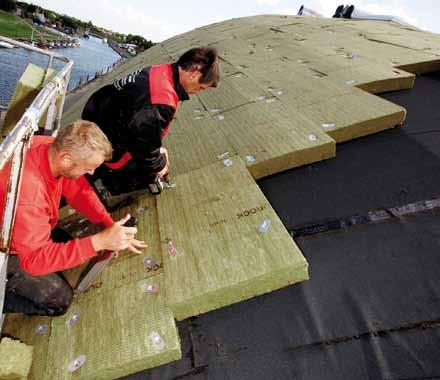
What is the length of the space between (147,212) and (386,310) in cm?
214

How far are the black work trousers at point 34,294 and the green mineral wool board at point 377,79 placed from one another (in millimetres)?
4624

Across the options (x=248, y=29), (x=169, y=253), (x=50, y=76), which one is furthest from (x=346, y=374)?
(x=248, y=29)

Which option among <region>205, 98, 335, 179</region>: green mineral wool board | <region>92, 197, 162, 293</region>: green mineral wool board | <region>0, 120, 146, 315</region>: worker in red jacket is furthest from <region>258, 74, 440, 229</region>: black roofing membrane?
<region>0, 120, 146, 315</region>: worker in red jacket

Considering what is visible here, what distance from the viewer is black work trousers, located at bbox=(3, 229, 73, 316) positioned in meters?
2.26

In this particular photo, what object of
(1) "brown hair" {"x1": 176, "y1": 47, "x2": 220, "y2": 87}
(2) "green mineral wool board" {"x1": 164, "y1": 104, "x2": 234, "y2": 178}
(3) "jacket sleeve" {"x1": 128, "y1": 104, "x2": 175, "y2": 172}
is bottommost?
(2) "green mineral wool board" {"x1": 164, "y1": 104, "x2": 234, "y2": 178}

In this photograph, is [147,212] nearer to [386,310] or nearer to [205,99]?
[386,310]

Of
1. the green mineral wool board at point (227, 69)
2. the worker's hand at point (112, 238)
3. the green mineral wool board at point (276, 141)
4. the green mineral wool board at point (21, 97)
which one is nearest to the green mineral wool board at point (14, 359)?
the worker's hand at point (112, 238)

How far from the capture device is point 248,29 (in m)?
11.8

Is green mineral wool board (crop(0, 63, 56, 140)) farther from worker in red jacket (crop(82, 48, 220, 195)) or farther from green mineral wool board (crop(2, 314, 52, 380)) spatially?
green mineral wool board (crop(2, 314, 52, 380))

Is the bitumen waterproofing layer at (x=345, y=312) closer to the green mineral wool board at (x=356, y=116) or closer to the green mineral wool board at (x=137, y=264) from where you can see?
the green mineral wool board at (x=137, y=264)

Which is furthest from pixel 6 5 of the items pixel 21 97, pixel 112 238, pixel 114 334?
pixel 114 334

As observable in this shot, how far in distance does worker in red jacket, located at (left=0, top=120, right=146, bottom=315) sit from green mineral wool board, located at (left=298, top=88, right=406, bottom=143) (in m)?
2.69

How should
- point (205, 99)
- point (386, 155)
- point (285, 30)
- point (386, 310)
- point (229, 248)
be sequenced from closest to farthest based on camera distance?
point (386, 310), point (229, 248), point (386, 155), point (205, 99), point (285, 30)

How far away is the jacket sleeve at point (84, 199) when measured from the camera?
104 inches
